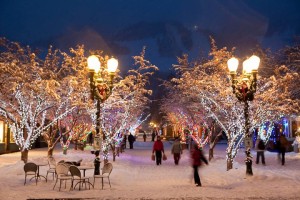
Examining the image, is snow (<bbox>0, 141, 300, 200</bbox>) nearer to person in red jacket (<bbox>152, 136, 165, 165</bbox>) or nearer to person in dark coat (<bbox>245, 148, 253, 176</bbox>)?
person in dark coat (<bbox>245, 148, 253, 176</bbox>)

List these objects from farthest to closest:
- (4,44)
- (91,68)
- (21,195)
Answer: (4,44) → (91,68) → (21,195)

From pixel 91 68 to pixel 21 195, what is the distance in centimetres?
506

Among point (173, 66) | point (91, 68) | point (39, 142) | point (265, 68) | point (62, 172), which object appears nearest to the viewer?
point (62, 172)

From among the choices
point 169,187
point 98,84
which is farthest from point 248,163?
point 98,84

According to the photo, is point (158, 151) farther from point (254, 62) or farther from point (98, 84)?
point (254, 62)

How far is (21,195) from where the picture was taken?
41.0ft

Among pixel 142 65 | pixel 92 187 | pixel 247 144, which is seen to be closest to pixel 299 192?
pixel 247 144

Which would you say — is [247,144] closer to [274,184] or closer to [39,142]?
[274,184]

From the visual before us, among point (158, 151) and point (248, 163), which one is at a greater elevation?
point (158, 151)

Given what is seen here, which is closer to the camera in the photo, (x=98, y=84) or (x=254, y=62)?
(x=254, y=62)

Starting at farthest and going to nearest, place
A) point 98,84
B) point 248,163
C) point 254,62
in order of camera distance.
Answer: point 248,163 → point 98,84 → point 254,62

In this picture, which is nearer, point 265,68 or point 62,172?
point 62,172

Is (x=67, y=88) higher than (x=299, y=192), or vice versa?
(x=67, y=88)

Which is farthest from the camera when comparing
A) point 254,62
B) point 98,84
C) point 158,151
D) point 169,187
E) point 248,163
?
point 158,151
